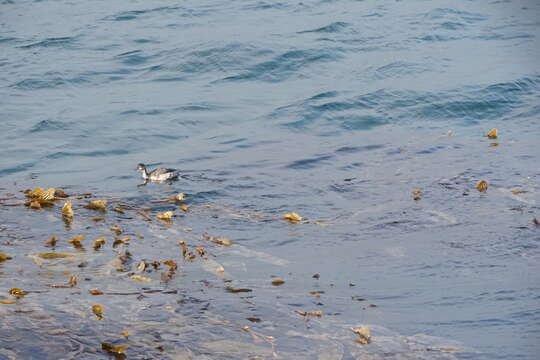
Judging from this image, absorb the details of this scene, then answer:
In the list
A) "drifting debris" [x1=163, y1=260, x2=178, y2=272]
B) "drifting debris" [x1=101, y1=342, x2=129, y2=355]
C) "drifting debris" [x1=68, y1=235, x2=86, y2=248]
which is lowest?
"drifting debris" [x1=68, y1=235, x2=86, y2=248]

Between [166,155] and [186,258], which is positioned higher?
[186,258]

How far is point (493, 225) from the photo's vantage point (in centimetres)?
661

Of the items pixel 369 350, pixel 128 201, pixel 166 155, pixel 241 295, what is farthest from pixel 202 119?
pixel 369 350

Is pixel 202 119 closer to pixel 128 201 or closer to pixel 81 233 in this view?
pixel 128 201

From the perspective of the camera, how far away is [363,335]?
4449 millimetres

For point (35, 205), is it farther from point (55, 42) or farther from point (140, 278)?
point (55, 42)

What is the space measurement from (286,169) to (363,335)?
462 cm

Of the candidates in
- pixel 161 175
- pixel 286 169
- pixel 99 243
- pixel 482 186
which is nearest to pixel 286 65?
pixel 286 169

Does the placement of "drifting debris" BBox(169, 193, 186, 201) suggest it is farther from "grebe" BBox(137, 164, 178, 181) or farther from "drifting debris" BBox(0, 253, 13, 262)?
"drifting debris" BBox(0, 253, 13, 262)

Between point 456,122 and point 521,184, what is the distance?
352cm

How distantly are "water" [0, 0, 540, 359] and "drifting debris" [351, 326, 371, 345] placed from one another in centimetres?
4

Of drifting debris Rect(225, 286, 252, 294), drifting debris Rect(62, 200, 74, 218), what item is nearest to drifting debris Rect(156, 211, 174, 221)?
drifting debris Rect(62, 200, 74, 218)

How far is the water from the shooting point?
4.61 m

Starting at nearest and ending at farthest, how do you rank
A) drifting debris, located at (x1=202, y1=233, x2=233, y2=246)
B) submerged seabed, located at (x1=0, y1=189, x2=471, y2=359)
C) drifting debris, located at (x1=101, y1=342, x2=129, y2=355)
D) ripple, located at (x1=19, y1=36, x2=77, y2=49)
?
drifting debris, located at (x1=101, y1=342, x2=129, y2=355) → submerged seabed, located at (x1=0, y1=189, x2=471, y2=359) → drifting debris, located at (x1=202, y1=233, x2=233, y2=246) → ripple, located at (x1=19, y1=36, x2=77, y2=49)
